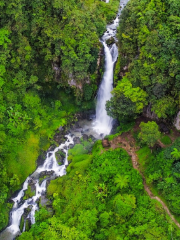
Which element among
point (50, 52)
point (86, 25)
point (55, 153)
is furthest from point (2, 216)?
point (86, 25)

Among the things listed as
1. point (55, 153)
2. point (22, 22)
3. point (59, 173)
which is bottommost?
point (59, 173)

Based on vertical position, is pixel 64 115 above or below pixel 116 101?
above

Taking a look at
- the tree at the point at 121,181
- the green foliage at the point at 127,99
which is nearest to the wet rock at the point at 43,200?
the tree at the point at 121,181

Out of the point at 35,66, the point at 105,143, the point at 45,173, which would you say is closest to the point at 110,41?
the point at 35,66

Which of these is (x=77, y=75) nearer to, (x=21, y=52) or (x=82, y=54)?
(x=82, y=54)

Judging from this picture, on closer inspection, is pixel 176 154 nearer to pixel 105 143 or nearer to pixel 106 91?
pixel 105 143

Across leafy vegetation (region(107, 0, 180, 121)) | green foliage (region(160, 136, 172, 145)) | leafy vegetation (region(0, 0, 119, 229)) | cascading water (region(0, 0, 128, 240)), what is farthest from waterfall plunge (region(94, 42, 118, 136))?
green foliage (region(160, 136, 172, 145))

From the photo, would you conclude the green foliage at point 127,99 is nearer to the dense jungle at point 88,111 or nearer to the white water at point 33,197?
the dense jungle at point 88,111
